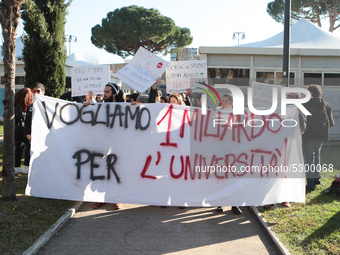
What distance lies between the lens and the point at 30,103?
6.26 metres

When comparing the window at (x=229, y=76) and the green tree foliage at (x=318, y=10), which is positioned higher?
the green tree foliage at (x=318, y=10)

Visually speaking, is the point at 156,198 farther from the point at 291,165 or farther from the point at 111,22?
the point at 111,22

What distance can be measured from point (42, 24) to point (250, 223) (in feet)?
28.2

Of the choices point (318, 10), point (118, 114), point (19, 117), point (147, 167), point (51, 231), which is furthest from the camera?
point (318, 10)

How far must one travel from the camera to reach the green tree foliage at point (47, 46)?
1024 centimetres

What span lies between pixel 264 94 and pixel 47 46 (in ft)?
24.8

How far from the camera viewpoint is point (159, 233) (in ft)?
13.7

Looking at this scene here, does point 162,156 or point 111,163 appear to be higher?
point 162,156

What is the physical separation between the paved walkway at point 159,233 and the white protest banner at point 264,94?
176cm

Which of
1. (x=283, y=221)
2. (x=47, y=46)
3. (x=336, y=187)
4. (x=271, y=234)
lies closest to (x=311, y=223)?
(x=283, y=221)

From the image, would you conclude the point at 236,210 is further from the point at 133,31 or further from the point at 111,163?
the point at 133,31

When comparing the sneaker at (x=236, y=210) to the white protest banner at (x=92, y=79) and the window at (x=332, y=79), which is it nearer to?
the white protest banner at (x=92, y=79)

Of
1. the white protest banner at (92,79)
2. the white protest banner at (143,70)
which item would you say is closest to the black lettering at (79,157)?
the white protest banner at (143,70)

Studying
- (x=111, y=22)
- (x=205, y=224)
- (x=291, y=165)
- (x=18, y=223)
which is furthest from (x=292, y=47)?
(x=111, y=22)
